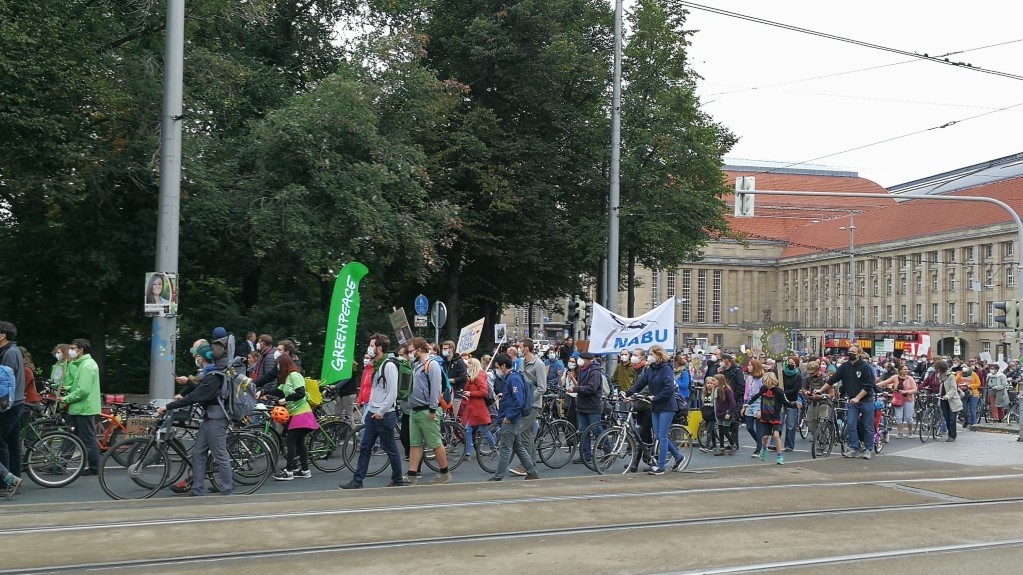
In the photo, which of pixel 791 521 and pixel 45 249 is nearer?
pixel 791 521

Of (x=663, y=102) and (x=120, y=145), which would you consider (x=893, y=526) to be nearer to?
(x=120, y=145)

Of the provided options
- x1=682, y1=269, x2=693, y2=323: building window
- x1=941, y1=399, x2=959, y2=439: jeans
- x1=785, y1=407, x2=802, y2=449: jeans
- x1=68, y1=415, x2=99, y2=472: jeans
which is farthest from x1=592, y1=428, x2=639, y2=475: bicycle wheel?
x1=682, y1=269, x2=693, y2=323: building window

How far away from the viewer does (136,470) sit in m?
11.3

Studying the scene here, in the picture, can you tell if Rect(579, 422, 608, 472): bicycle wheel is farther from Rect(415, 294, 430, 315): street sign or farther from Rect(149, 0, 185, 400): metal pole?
Rect(415, 294, 430, 315): street sign

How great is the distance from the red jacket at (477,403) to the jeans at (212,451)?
408 centimetres

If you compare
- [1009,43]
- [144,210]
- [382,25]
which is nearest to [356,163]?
[144,210]

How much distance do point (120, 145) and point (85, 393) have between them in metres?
10.4

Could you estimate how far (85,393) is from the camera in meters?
12.6

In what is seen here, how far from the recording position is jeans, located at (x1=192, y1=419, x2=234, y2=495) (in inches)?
446

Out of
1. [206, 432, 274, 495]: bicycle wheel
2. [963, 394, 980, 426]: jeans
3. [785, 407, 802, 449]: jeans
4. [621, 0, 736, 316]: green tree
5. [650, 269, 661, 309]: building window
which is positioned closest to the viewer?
[206, 432, 274, 495]: bicycle wheel

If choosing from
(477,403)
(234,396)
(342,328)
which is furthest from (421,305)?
(234,396)

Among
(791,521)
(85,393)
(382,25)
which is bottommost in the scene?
(791,521)

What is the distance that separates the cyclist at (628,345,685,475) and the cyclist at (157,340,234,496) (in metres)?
5.38

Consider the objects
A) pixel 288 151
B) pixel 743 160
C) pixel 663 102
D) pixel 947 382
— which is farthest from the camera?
pixel 743 160
